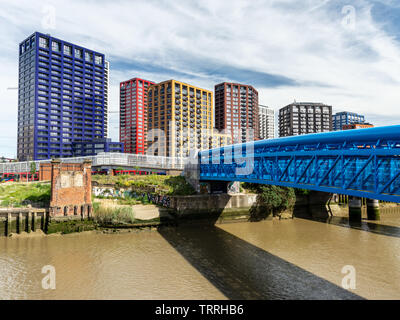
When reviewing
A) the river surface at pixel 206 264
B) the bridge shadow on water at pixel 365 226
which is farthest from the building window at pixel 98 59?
the bridge shadow on water at pixel 365 226

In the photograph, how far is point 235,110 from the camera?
115m

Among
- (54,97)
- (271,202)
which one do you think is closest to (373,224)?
(271,202)

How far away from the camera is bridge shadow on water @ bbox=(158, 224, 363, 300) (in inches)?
592

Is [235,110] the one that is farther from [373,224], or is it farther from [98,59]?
[373,224]

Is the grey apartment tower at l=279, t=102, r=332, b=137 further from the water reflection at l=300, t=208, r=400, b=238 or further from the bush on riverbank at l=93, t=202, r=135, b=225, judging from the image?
the bush on riverbank at l=93, t=202, r=135, b=225

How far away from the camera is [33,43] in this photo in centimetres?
9250

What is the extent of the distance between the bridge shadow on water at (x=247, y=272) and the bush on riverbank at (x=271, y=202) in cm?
968

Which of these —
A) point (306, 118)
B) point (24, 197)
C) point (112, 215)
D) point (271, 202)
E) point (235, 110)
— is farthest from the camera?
point (306, 118)

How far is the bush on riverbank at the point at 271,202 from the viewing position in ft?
116

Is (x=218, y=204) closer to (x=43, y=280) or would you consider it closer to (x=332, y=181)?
(x=332, y=181)

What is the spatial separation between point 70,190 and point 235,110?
94.6 meters

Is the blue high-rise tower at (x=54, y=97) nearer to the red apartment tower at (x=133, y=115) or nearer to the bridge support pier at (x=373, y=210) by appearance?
the red apartment tower at (x=133, y=115)

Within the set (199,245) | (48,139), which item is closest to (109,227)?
(199,245)

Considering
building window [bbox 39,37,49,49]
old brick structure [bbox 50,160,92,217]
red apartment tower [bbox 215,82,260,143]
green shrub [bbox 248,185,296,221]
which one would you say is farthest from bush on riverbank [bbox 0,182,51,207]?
red apartment tower [bbox 215,82,260,143]
